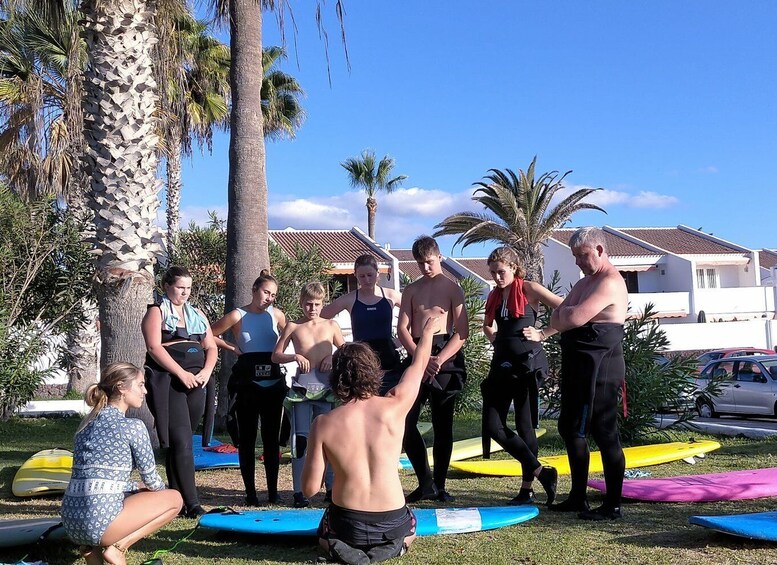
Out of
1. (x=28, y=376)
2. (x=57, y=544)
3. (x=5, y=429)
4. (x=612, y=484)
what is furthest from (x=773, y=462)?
(x=5, y=429)

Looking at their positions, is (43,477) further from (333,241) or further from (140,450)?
(333,241)

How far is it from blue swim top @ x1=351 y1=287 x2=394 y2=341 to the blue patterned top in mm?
2242

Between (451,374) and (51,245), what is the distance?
837cm

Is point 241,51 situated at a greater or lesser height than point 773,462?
greater

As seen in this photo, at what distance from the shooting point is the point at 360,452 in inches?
161

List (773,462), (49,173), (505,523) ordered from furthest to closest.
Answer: (49,173) < (773,462) < (505,523)

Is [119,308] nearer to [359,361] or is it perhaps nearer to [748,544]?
[359,361]

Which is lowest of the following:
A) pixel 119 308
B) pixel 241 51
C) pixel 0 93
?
pixel 119 308

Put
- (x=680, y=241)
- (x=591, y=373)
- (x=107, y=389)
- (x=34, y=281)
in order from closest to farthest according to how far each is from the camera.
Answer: (x=107, y=389) < (x=591, y=373) < (x=34, y=281) < (x=680, y=241)

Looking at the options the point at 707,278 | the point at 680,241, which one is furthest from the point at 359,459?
the point at 680,241

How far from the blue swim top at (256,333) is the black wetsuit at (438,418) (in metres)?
1.13

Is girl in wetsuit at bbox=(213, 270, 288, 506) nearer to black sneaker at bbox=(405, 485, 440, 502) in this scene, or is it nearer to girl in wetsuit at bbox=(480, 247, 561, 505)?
A: black sneaker at bbox=(405, 485, 440, 502)

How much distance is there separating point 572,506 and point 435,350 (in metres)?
1.45

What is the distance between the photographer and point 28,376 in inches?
463
